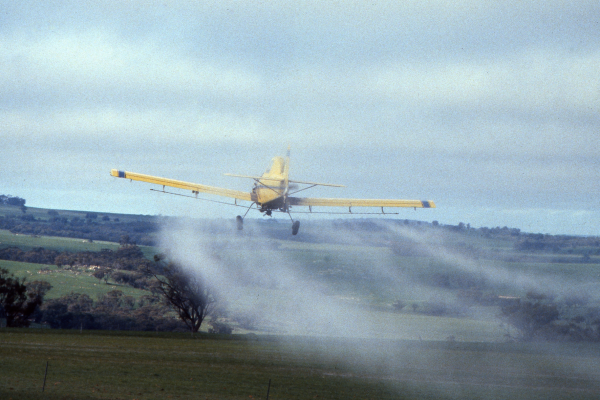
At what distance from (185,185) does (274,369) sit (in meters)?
16.6

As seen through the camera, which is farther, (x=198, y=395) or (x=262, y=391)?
(x=262, y=391)

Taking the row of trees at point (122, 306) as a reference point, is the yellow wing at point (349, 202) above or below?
above

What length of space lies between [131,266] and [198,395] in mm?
109967

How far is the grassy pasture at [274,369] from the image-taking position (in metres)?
36.9

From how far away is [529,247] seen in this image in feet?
486

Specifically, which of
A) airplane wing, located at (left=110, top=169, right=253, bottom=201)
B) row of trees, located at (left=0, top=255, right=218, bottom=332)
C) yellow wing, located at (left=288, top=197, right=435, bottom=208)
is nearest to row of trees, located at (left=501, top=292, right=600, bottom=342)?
row of trees, located at (left=0, top=255, right=218, bottom=332)

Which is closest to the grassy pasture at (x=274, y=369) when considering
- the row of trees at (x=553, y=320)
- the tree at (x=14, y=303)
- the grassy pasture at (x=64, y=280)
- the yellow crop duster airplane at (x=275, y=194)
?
the yellow crop duster airplane at (x=275, y=194)

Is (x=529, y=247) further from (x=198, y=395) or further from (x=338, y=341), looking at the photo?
(x=198, y=395)

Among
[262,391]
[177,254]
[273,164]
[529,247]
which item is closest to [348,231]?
[529,247]

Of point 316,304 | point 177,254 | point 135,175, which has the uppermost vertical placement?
point 135,175

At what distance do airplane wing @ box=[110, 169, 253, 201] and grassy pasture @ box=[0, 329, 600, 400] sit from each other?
1373 centimetres

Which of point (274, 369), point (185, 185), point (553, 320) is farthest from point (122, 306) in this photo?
point (553, 320)

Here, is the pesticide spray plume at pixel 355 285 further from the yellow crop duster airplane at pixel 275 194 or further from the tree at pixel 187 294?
the yellow crop duster airplane at pixel 275 194

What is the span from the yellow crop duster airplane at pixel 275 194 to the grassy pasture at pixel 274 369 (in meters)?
11.6
